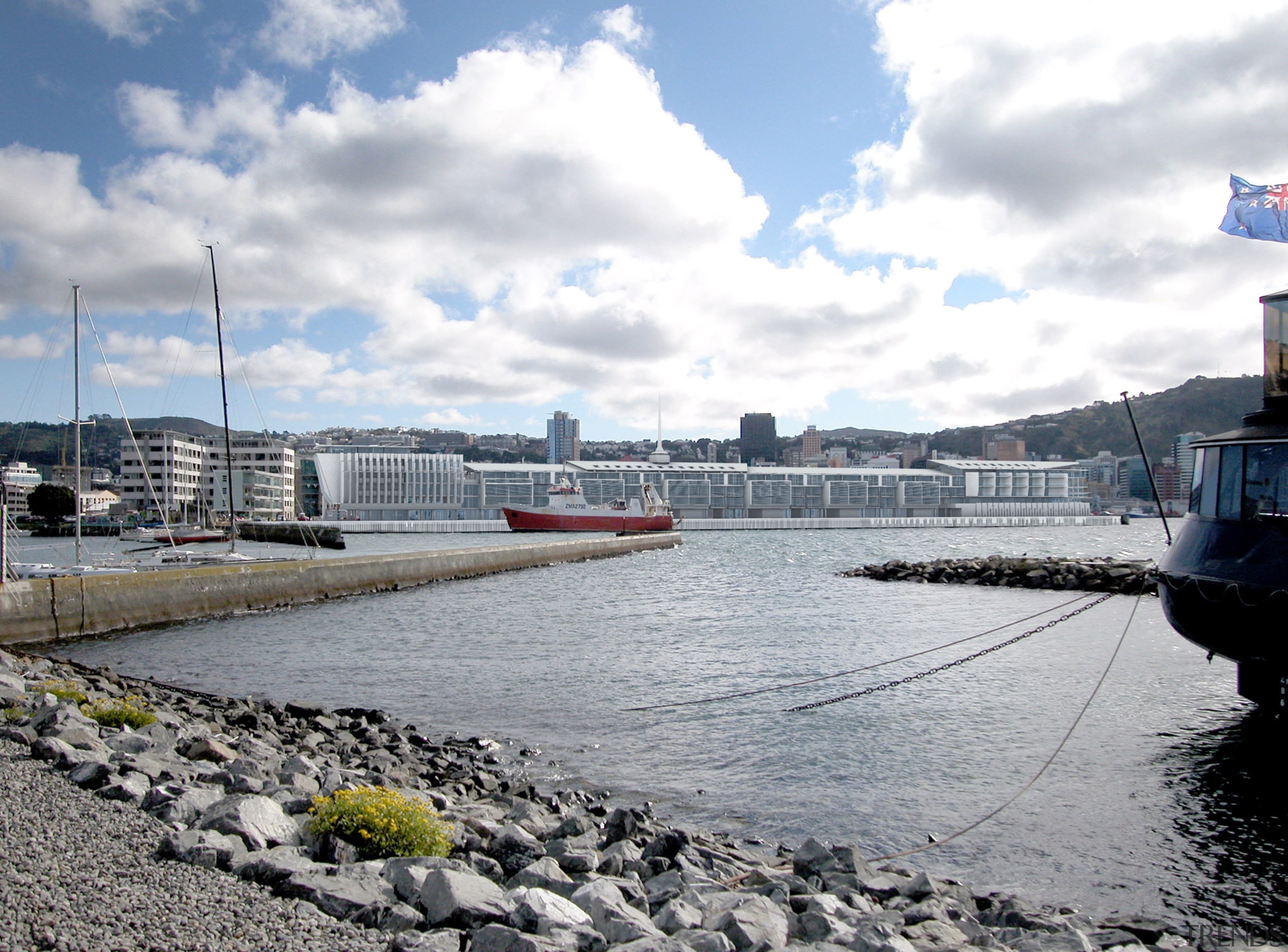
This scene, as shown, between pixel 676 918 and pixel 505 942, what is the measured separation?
1001 mm

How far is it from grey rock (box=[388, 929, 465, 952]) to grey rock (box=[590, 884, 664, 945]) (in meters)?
0.65

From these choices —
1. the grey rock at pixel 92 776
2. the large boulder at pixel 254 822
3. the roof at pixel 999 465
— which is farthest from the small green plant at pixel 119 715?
the roof at pixel 999 465

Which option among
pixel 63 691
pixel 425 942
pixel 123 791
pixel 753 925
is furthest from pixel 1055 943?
pixel 63 691

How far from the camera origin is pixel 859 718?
9.77 m

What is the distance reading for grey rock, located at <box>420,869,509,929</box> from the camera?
3562 mm

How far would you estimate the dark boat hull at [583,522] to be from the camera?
68.5 metres

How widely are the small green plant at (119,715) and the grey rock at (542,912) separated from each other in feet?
16.0

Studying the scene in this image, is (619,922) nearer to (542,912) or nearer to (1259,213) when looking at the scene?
(542,912)

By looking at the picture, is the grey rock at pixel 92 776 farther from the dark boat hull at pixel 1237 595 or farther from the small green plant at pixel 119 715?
the dark boat hull at pixel 1237 595

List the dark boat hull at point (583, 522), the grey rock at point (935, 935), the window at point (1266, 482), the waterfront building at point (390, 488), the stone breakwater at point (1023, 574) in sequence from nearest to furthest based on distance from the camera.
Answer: the grey rock at point (935, 935) < the window at point (1266, 482) < the stone breakwater at point (1023, 574) < the dark boat hull at point (583, 522) < the waterfront building at point (390, 488)

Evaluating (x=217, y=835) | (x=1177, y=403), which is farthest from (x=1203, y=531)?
(x=1177, y=403)

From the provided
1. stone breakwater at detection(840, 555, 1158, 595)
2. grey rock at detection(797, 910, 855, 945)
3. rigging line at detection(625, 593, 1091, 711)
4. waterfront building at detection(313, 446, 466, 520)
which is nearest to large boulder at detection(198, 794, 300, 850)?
grey rock at detection(797, 910, 855, 945)

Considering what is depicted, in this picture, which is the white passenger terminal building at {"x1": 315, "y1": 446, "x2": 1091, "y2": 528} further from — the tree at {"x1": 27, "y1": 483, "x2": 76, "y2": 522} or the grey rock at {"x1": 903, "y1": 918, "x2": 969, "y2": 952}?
the grey rock at {"x1": 903, "y1": 918, "x2": 969, "y2": 952}

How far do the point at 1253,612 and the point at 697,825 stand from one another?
202 inches
